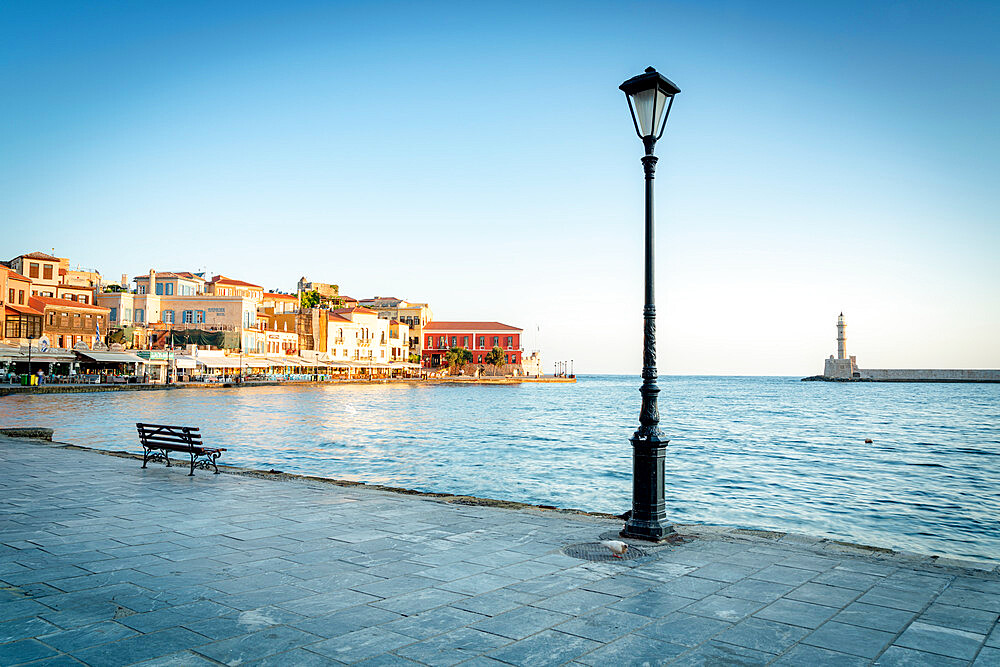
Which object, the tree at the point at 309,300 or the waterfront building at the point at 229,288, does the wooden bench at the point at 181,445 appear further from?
the tree at the point at 309,300

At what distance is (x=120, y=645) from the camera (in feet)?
12.8

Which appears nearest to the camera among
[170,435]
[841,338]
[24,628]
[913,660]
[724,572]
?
[913,660]

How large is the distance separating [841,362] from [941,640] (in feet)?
510

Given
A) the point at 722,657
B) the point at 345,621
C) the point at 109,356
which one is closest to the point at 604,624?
the point at 722,657

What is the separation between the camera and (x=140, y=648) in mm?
3859

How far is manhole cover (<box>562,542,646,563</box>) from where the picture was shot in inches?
243

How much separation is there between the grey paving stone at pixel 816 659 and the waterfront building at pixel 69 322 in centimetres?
7078

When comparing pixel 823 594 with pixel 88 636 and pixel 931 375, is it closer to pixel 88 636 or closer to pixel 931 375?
pixel 88 636

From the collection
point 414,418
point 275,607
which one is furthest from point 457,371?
point 275,607

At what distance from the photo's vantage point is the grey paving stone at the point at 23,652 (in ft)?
11.9

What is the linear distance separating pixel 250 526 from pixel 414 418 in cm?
3540

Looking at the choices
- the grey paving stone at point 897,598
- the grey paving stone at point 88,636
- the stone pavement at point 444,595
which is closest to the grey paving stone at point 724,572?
the stone pavement at point 444,595

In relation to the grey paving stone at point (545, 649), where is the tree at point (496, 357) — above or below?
above

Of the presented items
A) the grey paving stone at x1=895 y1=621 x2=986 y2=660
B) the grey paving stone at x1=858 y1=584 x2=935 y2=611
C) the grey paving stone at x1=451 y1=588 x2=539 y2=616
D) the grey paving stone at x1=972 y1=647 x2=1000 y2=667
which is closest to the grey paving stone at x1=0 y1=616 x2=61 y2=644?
the grey paving stone at x1=451 y1=588 x2=539 y2=616
